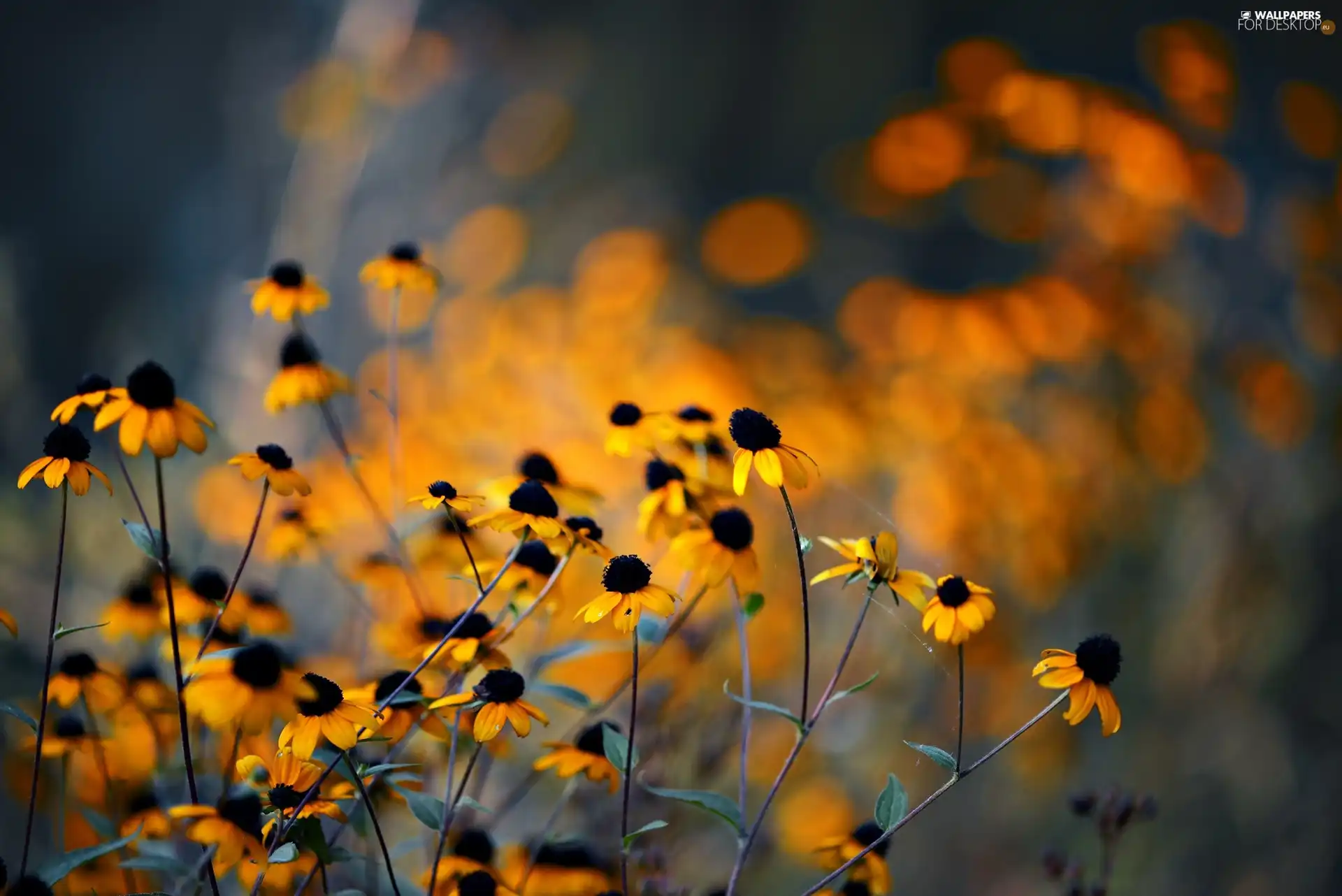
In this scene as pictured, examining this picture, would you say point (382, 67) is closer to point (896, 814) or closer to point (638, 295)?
point (638, 295)

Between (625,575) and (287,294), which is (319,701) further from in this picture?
(287,294)

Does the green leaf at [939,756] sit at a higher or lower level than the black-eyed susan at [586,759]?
higher

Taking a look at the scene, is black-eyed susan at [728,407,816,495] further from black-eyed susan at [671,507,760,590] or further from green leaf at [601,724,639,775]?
green leaf at [601,724,639,775]

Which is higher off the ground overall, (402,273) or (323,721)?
(402,273)

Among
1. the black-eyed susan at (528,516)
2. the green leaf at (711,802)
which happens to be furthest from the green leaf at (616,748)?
the black-eyed susan at (528,516)

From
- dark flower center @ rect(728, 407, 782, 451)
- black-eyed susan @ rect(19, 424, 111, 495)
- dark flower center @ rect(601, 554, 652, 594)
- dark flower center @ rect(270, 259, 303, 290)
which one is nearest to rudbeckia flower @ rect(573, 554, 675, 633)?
dark flower center @ rect(601, 554, 652, 594)

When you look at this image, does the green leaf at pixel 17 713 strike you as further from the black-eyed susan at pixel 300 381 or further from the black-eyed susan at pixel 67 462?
the black-eyed susan at pixel 300 381

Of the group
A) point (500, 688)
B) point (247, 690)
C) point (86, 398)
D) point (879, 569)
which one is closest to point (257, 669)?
point (247, 690)
